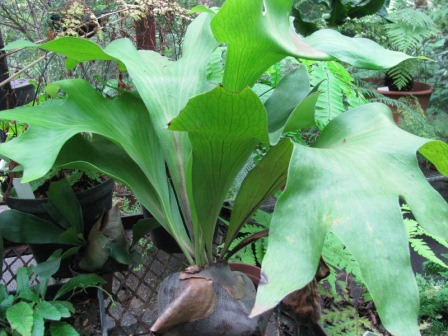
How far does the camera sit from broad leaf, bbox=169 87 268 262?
414 millimetres

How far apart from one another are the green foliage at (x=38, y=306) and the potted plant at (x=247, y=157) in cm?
21

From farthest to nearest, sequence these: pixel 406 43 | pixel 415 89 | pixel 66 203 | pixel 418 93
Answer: pixel 415 89 < pixel 418 93 < pixel 406 43 < pixel 66 203

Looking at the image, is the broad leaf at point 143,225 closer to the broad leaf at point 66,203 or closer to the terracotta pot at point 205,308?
the broad leaf at point 66,203

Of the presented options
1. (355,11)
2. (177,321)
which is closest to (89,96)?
(177,321)

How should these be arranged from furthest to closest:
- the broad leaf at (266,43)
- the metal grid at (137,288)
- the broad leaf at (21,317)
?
the metal grid at (137,288) → the broad leaf at (21,317) → the broad leaf at (266,43)

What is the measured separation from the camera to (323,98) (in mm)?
907

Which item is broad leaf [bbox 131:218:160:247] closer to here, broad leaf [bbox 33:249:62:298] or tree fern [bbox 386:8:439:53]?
broad leaf [bbox 33:249:62:298]

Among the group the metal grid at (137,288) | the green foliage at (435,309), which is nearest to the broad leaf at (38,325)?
the metal grid at (137,288)

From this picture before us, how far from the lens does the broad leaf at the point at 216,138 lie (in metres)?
0.41

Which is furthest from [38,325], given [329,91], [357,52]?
[329,91]

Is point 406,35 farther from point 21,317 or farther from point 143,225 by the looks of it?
point 21,317

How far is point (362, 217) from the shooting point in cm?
39

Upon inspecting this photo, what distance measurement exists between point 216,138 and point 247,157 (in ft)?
0.33

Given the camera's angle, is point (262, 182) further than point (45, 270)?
No
